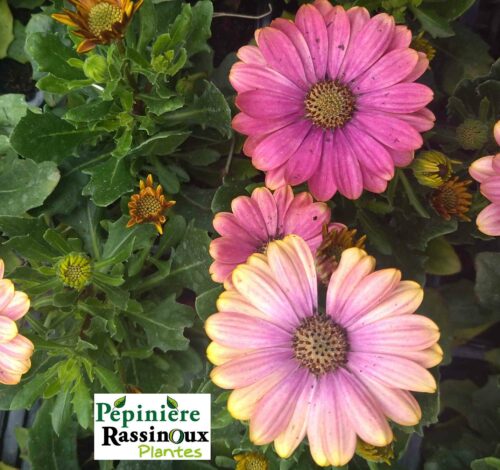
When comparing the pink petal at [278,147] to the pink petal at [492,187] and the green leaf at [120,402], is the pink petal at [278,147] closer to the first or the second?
the pink petal at [492,187]

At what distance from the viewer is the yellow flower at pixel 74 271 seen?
2.89ft

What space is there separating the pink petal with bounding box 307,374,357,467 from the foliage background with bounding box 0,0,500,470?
0.57ft

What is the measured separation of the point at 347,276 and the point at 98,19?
1.50 ft

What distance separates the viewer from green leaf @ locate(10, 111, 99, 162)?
39.2 inches

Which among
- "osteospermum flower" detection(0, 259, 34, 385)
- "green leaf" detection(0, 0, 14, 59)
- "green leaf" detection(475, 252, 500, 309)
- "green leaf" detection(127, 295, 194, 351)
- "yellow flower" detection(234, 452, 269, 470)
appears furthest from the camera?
"green leaf" detection(0, 0, 14, 59)

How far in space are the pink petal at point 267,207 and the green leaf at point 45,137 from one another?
0.34m

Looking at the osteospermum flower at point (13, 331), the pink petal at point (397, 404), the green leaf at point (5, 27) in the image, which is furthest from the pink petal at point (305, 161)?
the green leaf at point (5, 27)

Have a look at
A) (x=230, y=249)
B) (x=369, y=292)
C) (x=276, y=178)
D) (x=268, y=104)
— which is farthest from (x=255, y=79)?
(x=369, y=292)

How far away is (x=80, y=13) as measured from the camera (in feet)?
2.51

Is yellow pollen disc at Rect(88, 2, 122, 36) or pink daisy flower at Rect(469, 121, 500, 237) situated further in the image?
pink daisy flower at Rect(469, 121, 500, 237)

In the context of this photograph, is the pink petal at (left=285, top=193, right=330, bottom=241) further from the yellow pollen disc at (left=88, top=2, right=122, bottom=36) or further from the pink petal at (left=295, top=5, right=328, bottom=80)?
the yellow pollen disc at (left=88, top=2, right=122, bottom=36)

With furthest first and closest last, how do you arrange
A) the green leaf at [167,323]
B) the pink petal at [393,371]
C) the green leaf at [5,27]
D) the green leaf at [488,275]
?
the green leaf at [5,27]
the green leaf at [488,275]
the green leaf at [167,323]
the pink petal at [393,371]

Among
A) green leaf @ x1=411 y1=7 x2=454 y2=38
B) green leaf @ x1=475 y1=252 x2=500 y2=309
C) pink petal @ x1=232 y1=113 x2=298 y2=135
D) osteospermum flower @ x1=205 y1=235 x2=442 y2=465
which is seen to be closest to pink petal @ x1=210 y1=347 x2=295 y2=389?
osteospermum flower @ x1=205 y1=235 x2=442 y2=465

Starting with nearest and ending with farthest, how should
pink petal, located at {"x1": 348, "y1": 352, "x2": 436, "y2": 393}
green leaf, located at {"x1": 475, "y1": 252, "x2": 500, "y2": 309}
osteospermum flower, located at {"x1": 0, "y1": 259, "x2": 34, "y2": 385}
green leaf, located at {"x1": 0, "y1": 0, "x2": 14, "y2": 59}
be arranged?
pink petal, located at {"x1": 348, "y1": 352, "x2": 436, "y2": 393} → osteospermum flower, located at {"x1": 0, "y1": 259, "x2": 34, "y2": 385} → green leaf, located at {"x1": 475, "y1": 252, "x2": 500, "y2": 309} → green leaf, located at {"x1": 0, "y1": 0, "x2": 14, "y2": 59}
